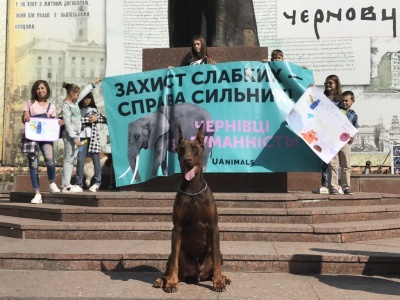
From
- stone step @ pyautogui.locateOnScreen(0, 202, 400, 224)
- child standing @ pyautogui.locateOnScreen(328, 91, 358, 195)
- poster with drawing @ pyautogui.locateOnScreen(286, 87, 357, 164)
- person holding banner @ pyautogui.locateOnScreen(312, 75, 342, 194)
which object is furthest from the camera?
person holding banner @ pyautogui.locateOnScreen(312, 75, 342, 194)

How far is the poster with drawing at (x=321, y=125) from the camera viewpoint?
8.42 meters

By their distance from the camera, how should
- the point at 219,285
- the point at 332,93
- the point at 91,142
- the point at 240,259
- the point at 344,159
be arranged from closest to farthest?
the point at 219,285 < the point at 240,259 < the point at 344,159 < the point at 332,93 < the point at 91,142

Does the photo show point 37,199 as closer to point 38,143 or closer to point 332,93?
point 38,143

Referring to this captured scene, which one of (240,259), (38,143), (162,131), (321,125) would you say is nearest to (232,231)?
(240,259)

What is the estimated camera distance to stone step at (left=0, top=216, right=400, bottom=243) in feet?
21.9

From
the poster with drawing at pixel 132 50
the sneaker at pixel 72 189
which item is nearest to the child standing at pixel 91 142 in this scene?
the sneaker at pixel 72 189

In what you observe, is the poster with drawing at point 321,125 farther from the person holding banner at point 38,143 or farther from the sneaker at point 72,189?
the person holding banner at point 38,143

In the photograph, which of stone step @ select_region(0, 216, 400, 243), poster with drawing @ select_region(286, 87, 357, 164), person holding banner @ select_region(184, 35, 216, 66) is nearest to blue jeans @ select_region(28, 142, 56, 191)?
stone step @ select_region(0, 216, 400, 243)

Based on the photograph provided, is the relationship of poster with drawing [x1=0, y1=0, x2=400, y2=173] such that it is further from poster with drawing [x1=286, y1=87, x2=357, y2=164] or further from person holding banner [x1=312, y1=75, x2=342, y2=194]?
poster with drawing [x1=286, y1=87, x2=357, y2=164]

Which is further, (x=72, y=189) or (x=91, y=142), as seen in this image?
(x=91, y=142)

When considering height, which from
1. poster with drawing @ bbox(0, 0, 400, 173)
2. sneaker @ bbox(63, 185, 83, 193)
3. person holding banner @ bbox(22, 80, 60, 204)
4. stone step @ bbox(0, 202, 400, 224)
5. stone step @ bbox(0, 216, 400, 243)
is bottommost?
stone step @ bbox(0, 216, 400, 243)

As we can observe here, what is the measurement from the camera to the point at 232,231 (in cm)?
672

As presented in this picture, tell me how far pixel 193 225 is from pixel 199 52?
436cm

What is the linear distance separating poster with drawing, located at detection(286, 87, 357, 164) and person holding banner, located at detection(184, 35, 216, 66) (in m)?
1.39
